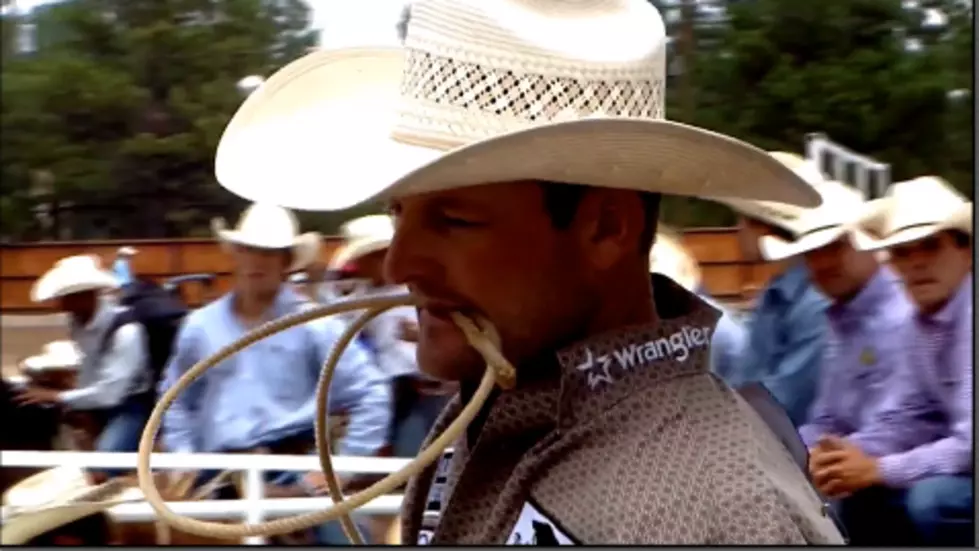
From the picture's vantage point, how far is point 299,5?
287cm

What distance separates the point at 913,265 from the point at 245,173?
1.58 m

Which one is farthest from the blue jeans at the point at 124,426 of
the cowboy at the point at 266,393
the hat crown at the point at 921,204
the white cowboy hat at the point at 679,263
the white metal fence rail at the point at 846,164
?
the hat crown at the point at 921,204

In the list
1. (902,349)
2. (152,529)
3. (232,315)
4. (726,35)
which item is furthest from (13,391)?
(902,349)

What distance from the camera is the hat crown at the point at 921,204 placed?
251cm

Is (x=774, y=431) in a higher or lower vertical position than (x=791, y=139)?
higher

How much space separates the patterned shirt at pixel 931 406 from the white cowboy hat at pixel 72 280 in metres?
2.13

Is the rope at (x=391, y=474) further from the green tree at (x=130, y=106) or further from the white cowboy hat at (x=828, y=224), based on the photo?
the green tree at (x=130, y=106)

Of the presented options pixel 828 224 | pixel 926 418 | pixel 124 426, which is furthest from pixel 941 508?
pixel 124 426

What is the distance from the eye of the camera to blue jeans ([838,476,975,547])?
227 centimetres

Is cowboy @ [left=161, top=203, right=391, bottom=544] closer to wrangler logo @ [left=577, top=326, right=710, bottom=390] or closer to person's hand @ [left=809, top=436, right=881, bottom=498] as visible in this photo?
person's hand @ [left=809, top=436, right=881, bottom=498]

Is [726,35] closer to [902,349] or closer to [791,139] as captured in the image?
[791,139]

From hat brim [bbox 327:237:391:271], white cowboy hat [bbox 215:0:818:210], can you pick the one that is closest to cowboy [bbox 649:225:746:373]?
hat brim [bbox 327:237:391:271]

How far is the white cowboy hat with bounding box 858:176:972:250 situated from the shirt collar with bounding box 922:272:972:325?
126mm

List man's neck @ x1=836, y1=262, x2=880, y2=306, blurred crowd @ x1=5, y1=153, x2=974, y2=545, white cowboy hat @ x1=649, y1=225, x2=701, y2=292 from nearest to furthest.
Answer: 1. blurred crowd @ x1=5, y1=153, x2=974, y2=545
2. man's neck @ x1=836, y1=262, x2=880, y2=306
3. white cowboy hat @ x1=649, y1=225, x2=701, y2=292
